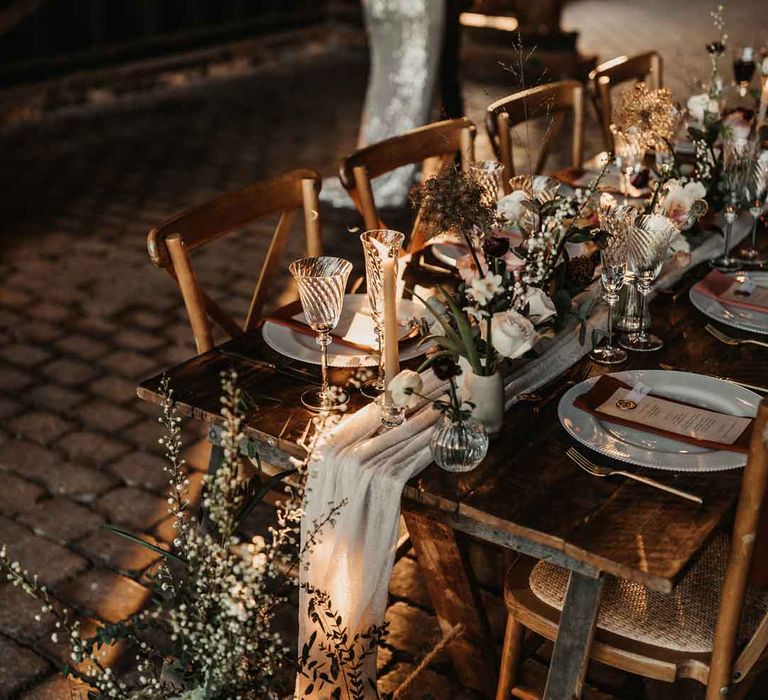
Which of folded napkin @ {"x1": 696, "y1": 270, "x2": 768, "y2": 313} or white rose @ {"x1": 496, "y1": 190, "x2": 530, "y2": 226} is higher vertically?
white rose @ {"x1": 496, "y1": 190, "x2": 530, "y2": 226}

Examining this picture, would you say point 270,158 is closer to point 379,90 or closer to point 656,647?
point 379,90

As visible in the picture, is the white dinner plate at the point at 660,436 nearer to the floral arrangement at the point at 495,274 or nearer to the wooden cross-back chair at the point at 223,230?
the floral arrangement at the point at 495,274

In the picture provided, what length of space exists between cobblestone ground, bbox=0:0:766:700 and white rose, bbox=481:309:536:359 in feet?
2.17

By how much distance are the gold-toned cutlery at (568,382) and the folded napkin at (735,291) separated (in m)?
0.43

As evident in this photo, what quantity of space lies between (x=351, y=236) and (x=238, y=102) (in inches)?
148

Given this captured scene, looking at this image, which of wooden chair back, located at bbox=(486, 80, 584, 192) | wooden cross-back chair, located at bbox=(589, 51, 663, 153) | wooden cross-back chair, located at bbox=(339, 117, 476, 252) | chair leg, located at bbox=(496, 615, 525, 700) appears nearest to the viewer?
chair leg, located at bbox=(496, 615, 525, 700)

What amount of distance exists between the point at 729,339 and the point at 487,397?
66 centimetres

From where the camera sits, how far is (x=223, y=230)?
2.34 m

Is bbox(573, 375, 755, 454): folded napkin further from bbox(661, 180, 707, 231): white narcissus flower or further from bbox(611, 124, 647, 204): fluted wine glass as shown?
bbox(611, 124, 647, 204): fluted wine glass

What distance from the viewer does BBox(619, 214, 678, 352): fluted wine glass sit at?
1.91m

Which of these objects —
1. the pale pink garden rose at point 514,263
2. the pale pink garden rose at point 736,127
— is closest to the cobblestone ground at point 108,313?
the pale pink garden rose at point 514,263

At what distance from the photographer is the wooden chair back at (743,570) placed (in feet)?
4.46

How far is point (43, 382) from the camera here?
356cm

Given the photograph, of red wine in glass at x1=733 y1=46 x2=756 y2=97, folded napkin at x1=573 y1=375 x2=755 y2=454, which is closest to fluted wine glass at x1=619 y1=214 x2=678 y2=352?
folded napkin at x1=573 y1=375 x2=755 y2=454
